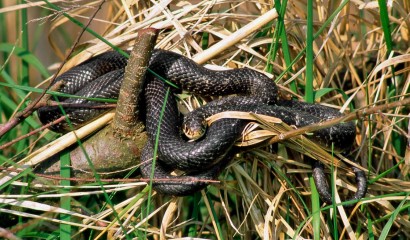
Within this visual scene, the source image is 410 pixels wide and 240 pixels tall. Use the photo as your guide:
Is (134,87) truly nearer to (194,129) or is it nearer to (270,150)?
(194,129)

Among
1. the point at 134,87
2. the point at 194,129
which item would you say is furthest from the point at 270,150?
the point at 134,87

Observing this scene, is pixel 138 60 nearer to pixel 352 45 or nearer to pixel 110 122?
pixel 110 122

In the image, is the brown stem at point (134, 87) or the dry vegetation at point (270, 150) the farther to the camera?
the dry vegetation at point (270, 150)

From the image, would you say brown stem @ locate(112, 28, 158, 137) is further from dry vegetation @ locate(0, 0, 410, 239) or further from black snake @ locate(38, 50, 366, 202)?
dry vegetation @ locate(0, 0, 410, 239)

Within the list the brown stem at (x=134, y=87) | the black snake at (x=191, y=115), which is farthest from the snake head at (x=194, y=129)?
the brown stem at (x=134, y=87)

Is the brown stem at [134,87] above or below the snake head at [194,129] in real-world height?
above

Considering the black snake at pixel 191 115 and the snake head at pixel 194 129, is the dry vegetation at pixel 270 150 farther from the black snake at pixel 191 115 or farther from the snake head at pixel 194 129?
the snake head at pixel 194 129
